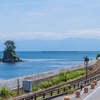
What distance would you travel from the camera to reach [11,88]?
24.4m

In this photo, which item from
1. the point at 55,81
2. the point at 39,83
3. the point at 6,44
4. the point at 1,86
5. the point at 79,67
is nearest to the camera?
the point at 1,86

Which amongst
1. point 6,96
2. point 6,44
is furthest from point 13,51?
point 6,96

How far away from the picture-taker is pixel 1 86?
2277 centimetres

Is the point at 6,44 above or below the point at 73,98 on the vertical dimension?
above

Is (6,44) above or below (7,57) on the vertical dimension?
above

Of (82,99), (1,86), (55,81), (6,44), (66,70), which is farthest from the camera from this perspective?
(6,44)

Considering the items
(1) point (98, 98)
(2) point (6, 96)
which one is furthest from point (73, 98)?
(2) point (6, 96)

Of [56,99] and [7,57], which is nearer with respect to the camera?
[56,99]

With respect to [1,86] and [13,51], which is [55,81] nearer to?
[1,86]

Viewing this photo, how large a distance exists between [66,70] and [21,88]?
20955 mm

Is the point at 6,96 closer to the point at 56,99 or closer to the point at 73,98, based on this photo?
the point at 56,99

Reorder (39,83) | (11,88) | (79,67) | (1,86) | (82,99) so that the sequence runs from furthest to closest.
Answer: (79,67) < (39,83) < (11,88) < (1,86) < (82,99)

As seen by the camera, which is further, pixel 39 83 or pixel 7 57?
pixel 7 57

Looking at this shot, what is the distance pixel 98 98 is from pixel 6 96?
959cm
